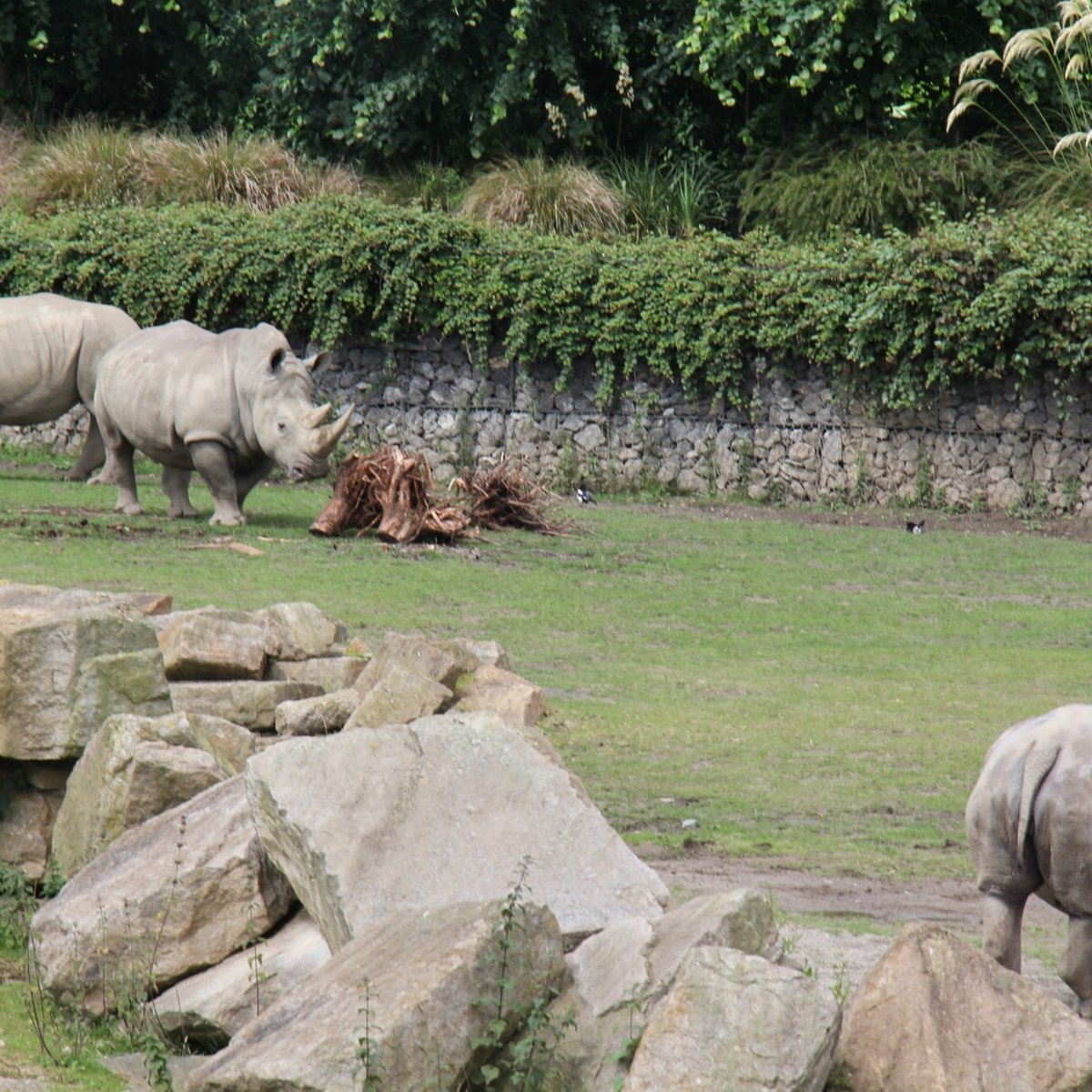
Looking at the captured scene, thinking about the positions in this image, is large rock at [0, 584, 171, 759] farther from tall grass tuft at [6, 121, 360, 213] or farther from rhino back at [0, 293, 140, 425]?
tall grass tuft at [6, 121, 360, 213]

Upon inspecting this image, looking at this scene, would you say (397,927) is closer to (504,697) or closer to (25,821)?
(25,821)

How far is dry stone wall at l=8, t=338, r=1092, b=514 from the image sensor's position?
2152 cm

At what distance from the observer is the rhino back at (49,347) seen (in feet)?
62.4

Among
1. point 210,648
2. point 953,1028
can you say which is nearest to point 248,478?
point 210,648

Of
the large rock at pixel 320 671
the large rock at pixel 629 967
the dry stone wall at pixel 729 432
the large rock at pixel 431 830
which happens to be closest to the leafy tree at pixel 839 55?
the dry stone wall at pixel 729 432

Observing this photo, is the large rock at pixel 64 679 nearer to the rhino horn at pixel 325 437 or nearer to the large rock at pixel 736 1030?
the large rock at pixel 736 1030

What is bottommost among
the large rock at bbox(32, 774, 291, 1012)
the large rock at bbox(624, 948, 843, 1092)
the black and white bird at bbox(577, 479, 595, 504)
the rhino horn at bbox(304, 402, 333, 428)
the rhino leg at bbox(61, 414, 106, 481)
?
the black and white bird at bbox(577, 479, 595, 504)

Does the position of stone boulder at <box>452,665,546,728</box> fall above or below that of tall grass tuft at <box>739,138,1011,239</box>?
below

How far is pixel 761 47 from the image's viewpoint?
27703mm

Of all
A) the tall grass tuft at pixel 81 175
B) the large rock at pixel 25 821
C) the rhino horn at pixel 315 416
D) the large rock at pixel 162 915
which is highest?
the tall grass tuft at pixel 81 175

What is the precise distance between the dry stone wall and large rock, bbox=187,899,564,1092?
59.4 ft

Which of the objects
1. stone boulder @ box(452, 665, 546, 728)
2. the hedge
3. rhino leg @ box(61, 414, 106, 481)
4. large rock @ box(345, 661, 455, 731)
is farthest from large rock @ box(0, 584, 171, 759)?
the hedge

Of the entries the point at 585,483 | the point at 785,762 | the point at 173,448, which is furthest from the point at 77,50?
the point at 785,762

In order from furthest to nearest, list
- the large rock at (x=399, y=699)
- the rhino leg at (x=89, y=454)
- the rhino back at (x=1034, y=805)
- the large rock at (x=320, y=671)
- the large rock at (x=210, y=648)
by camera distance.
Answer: the rhino leg at (x=89, y=454)
the large rock at (x=320, y=671)
the large rock at (x=210, y=648)
the large rock at (x=399, y=699)
the rhino back at (x=1034, y=805)
